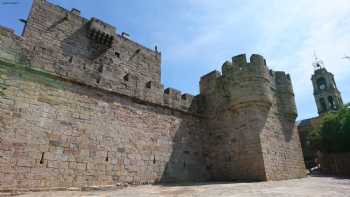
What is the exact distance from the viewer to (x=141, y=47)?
12.4 m

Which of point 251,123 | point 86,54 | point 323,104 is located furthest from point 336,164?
point 323,104

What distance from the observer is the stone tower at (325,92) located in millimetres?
34812

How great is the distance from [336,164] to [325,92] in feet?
88.5

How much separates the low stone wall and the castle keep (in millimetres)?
4472

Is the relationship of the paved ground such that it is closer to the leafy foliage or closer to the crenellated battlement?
the crenellated battlement

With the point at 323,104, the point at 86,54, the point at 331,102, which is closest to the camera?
the point at 86,54

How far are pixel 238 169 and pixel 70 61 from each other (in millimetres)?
7621

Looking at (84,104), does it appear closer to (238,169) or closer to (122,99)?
(122,99)

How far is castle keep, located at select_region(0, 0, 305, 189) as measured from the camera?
6.22 metres

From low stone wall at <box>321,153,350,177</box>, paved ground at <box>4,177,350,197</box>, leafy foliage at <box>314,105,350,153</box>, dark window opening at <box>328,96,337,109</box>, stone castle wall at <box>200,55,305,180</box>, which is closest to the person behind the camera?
paved ground at <box>4,177,350,197</box>

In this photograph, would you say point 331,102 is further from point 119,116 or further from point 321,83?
point 119,116

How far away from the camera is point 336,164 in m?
13.3

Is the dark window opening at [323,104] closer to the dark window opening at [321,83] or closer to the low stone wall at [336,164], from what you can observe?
the dark window opening at [321,83]

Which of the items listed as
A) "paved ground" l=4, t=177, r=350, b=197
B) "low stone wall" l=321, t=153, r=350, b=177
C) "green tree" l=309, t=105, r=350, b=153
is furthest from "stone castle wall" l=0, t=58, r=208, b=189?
"green tree" l=309, t=105, r=350, b=153
